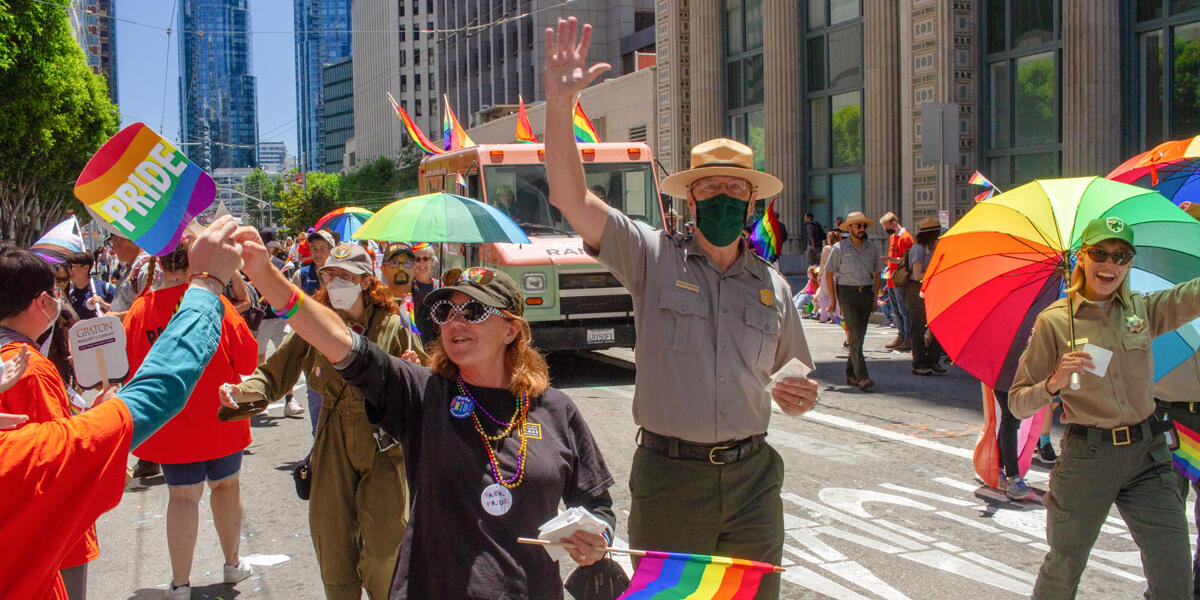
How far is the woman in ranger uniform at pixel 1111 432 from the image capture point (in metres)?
4.17

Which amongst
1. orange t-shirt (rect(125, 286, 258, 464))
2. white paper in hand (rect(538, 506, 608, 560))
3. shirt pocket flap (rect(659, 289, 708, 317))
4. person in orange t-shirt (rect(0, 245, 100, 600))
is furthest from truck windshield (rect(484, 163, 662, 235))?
white paper in hand (rect(538, 506, 608, 560))

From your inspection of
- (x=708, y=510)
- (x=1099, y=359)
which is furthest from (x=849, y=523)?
(x=708, y=510)

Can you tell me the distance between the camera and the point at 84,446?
2096mm

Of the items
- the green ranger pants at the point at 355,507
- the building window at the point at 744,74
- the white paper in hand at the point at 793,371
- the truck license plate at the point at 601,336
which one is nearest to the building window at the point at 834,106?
the building window at the point at 744,74

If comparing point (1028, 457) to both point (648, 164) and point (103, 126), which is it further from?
point (103, 126)

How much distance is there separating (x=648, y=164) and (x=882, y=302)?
15.8ft

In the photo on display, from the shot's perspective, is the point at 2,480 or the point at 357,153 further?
the point at 357,153

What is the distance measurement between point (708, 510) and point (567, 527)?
1007 millimetres

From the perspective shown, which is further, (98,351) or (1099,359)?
(1099,359)

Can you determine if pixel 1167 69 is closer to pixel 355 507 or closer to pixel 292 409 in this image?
pixel 292 409

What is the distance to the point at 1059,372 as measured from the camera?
420 cm

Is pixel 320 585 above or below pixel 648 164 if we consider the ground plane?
below

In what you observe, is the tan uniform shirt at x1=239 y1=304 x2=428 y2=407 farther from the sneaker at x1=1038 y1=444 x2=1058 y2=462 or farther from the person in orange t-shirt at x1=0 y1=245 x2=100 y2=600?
the sneaker at x1=1038 y1=444 x2=1058 y2=462

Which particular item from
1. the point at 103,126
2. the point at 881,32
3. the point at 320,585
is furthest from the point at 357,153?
the point at 320,585
